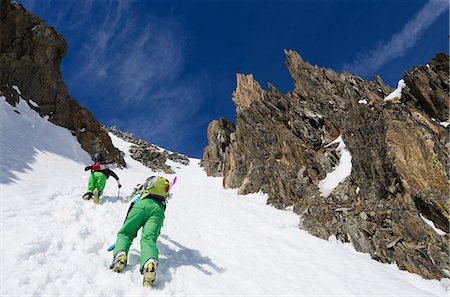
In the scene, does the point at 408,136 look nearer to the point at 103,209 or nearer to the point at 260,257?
the point at 260,257

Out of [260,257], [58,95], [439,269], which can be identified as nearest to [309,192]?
[439,269]

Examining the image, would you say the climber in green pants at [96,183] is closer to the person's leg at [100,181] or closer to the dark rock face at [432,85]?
the person's leg at [100,181]

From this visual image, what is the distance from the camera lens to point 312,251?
1215cm

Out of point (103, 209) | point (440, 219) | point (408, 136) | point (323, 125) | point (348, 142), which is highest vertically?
point (323, 125)

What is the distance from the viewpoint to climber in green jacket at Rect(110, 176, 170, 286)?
262 inches

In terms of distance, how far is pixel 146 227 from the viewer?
→ 7.55 m

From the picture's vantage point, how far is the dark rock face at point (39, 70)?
35031mm

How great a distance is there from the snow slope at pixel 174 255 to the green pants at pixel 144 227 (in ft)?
1.76

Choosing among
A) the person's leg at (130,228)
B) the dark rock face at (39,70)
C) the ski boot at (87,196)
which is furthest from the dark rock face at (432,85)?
the dark rock face at (39,70)

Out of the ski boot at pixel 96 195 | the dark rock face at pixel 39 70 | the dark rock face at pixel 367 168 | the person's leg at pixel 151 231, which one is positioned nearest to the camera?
the person's leg at pixel 151 231

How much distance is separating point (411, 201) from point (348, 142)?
387 inches

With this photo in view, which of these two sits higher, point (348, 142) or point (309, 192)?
point (348, 142)

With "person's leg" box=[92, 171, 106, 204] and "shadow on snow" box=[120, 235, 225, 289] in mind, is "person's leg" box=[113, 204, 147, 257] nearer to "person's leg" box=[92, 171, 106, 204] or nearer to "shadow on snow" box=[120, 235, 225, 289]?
"shadow on snow" box=[120, 235, 225, 289]

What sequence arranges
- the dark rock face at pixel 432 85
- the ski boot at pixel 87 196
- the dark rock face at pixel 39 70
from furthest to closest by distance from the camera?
the dark rock face at pixel 39 70 → the dark rock face at pixel 432 85 → the ski boot at pixel 87 196
